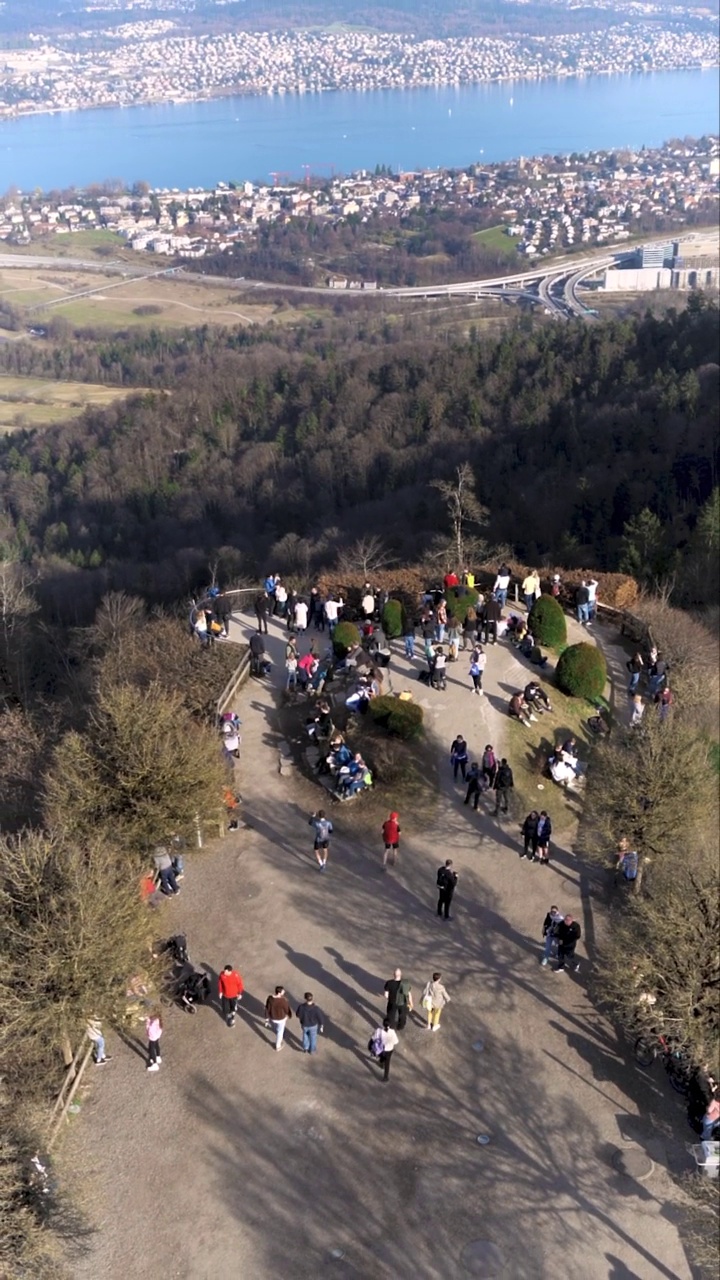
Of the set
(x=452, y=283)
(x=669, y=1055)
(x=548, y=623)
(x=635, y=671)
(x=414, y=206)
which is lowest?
(x=669, y=1055)

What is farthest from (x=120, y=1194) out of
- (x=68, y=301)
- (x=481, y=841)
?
(x=68, y=301)

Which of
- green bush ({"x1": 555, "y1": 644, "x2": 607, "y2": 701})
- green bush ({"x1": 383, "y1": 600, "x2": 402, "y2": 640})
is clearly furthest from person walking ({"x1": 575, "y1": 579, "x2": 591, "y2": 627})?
green bush ({"x1": 383, "y1": 600, "x2": 402, "y2": 640})

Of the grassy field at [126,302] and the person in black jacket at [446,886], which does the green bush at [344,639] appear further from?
the grassy field at [126,302]

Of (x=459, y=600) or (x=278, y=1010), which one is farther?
(x=459, y=600)

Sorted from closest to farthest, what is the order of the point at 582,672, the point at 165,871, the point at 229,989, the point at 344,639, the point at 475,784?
the point at 229,989
the point at 165,871
the point at 475,784
the point at 582,672
the point at 344,639

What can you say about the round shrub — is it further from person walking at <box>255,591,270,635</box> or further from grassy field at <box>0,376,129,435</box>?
grassy field at <box>0,376,129,435</box>

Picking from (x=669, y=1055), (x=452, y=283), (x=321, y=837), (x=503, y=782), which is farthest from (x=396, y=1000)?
(x=452, y=283)

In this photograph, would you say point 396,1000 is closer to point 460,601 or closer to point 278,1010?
point 278,1010

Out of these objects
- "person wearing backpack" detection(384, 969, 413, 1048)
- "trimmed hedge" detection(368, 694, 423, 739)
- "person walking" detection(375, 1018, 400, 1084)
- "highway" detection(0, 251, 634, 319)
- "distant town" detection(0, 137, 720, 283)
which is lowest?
"person walking" detection(375, 1018, 400, 1084)
